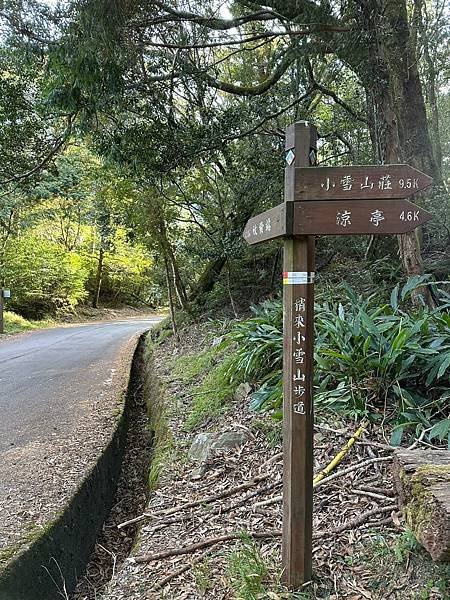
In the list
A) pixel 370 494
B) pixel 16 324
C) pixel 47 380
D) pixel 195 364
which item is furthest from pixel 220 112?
pixel 16 324

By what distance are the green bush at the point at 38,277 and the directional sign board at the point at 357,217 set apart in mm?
17525

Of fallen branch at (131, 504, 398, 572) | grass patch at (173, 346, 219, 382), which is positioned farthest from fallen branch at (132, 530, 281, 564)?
grass patch at (173, 346, 219, 382)

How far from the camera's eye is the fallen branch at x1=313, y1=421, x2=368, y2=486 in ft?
10.3

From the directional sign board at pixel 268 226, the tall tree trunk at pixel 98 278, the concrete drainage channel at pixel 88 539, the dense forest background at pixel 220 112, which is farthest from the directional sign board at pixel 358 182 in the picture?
the tall tree trunk at pixel 98 278

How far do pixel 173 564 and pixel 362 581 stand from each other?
1.09 metres

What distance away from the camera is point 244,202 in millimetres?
8836

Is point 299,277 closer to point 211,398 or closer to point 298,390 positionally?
point 298,390

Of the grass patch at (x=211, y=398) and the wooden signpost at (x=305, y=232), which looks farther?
the grass patch at (x=211, y=398)

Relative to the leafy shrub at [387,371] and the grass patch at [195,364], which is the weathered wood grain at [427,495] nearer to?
the leafy shrub at [387,371]

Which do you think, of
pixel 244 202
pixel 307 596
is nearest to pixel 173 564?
pixel 307 596

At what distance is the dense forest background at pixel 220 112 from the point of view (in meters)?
5.41

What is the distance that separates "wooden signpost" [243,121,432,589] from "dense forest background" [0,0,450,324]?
2.51 metres

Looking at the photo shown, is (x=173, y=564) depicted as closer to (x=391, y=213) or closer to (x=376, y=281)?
(x=391, y=213)

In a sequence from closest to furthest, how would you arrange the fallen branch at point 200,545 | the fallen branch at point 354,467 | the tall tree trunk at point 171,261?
1. the fallen branch at point 200,545
2. the fallen branch at point 354,467
3. the tall tree trunk at point 171,261
